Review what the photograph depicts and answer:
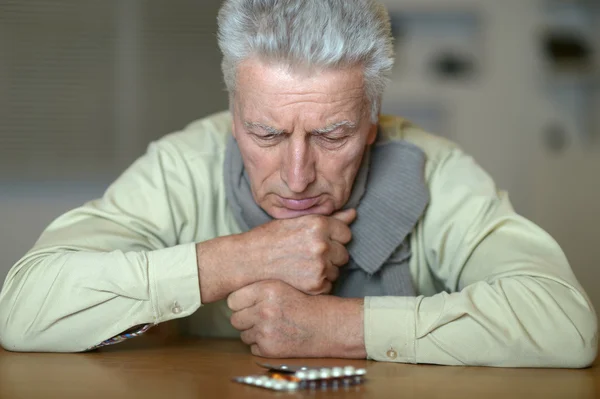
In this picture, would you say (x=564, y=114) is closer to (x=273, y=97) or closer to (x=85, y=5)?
(x=85, y=5)

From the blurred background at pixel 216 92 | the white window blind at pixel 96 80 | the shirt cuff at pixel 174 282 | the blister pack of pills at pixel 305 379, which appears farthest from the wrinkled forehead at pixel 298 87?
the blurred background at pixel 216 92

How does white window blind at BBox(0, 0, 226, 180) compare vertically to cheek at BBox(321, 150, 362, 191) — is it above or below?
below

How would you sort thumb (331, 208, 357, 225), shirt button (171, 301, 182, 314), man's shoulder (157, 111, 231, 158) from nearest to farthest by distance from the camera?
shirt button (171, 301, 182, 314) < thumb (331, 208, 357, 225) < man's shoulder (157, 111, 231, 158)

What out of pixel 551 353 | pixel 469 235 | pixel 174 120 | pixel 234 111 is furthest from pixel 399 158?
pixel 174 120

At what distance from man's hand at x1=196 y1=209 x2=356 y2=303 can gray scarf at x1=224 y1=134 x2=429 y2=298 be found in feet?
0.57

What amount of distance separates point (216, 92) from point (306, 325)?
13.2ft

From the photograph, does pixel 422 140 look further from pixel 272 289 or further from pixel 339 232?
pixel 272 289

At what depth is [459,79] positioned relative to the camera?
5516 mm

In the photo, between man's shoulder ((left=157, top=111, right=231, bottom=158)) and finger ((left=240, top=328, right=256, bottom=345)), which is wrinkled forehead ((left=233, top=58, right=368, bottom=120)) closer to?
man's shoulder ((left=157, top=111, right=231, bottom=158))

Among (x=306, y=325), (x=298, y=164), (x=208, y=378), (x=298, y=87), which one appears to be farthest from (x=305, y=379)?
(x=298, y=87)

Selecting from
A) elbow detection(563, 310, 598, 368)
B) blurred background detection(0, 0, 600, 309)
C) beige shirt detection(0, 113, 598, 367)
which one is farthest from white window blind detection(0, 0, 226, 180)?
elbow detection(563, 310, 598, 368)

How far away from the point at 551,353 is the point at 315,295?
48 cm

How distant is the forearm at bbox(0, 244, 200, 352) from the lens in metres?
1.72

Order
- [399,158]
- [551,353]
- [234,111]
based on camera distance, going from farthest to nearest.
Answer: [399,158] < [234,111] < [551,353]
